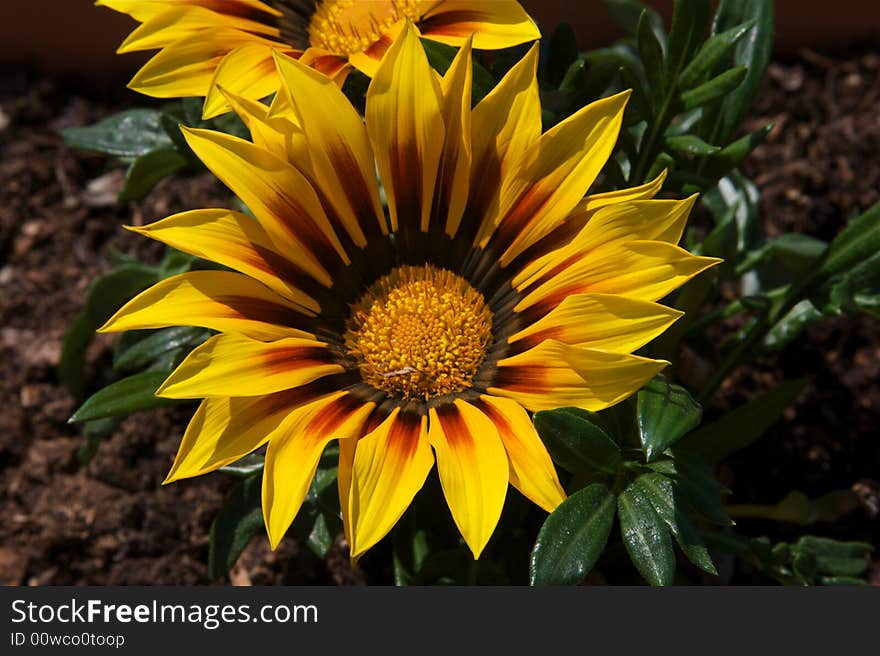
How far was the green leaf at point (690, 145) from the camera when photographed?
1464 mm

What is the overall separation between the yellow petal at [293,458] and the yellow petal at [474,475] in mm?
128

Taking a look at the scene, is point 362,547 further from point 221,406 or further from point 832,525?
point 832,525

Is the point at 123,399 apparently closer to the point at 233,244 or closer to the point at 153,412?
the point at 233,244

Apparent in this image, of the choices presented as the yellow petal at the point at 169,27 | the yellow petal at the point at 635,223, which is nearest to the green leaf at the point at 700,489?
the yellow petal at the point at 635,223

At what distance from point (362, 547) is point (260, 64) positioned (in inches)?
26.4

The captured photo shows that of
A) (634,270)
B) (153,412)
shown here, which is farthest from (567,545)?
(153,412)

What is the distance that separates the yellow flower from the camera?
4.00ft

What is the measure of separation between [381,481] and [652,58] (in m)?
0.77

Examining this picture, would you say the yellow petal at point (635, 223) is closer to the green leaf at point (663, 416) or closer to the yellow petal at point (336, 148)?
the green leaf at point (663, 416)

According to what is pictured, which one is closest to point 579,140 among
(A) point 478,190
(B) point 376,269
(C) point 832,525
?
(A) point 478,190

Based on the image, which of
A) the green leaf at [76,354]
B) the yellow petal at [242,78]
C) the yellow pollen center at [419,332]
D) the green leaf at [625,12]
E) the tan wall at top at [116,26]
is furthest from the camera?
the tan wall at top at [116,26]

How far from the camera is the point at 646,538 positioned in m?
1.29

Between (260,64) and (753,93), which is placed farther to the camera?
(753,93)

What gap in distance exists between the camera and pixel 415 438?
1.31m
